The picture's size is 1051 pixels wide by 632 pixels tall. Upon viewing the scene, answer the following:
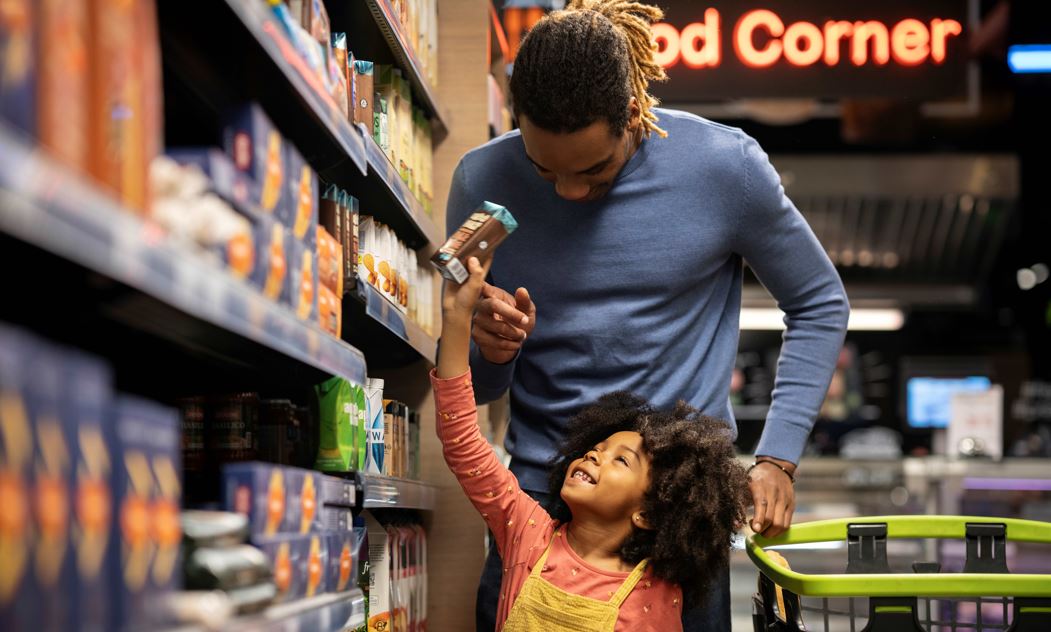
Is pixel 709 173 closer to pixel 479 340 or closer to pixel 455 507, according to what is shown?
pixel 479 340

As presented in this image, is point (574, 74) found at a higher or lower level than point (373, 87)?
lower

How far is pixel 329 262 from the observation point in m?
1.85

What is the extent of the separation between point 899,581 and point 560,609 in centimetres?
59

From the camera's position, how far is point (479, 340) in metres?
2.33

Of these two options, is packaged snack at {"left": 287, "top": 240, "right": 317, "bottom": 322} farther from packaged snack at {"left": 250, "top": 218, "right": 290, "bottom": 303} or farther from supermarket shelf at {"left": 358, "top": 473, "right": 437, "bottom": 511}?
supermarket shelf at {"left": 358, "top": 473, "right": 437, "bottom": 511}

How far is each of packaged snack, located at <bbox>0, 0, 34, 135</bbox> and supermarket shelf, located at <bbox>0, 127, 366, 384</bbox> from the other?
31 mm

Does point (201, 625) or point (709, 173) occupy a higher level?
point (709, 173)

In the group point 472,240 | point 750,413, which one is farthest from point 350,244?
point 750,413

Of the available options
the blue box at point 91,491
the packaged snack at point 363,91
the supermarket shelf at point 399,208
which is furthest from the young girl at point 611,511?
the blue box at point 91,491

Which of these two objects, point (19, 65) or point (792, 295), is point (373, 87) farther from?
point (19, 65)

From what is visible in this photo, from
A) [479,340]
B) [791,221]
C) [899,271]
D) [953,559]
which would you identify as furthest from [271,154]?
[899,271]

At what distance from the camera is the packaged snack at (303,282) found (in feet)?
5.15

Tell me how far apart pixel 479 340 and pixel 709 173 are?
1.81 ft

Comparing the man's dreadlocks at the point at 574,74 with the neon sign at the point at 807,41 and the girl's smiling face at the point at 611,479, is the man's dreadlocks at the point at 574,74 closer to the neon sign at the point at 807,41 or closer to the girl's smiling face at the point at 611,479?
the girl's smiling face at the point at 611,479
